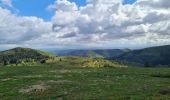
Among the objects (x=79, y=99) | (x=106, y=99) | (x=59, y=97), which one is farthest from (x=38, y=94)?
(x=106, y=99)

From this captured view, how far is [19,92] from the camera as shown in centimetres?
4991

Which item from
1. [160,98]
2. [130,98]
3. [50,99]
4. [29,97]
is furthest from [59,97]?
[160,98]

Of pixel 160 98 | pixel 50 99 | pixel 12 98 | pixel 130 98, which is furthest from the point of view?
pixel 12 98

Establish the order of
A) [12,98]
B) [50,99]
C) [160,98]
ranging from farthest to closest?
[12,98], [50,99], [160,98]

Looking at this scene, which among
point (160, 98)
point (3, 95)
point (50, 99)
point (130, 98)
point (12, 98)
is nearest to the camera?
point (160, 98)

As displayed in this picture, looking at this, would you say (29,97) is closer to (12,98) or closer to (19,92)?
(12,98)

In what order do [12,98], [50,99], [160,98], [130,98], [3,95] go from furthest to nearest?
[3,95]
[12,98]
[50,99]
[130,98]
[160,98]

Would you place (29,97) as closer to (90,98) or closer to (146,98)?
(90,98)

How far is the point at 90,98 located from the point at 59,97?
488cm

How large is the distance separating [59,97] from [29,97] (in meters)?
4.78

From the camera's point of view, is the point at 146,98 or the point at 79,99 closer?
the point at 146,98

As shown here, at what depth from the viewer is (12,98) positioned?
144 ft

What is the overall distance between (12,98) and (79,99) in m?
10.5

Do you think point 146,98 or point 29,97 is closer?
point 146,98
